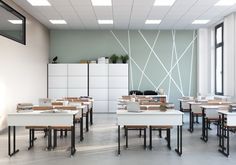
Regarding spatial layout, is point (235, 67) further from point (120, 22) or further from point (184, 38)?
point (120, 22)

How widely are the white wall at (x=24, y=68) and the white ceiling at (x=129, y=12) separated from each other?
0.67 meters

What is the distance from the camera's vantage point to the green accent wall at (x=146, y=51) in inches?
469

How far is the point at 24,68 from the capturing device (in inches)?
349

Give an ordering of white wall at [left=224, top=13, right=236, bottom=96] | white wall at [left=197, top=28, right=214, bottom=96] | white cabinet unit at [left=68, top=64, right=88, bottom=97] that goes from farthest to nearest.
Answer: white wall at [left=197, top=28, right=214, bottom=96] < white cabinet unit at [left=68, top=64, right=88, bottom=97] < white wall at [left=224, top=13, right=236, bottom=96]

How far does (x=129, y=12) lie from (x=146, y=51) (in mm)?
3202

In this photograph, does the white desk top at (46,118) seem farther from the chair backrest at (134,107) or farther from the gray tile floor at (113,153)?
the chair backrest at (134,107)

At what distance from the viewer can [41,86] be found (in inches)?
420

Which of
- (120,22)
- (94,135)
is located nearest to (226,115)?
(94,135)

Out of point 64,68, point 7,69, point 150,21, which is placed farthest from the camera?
point 64,68

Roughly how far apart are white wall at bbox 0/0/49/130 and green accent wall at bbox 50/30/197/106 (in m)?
1.01

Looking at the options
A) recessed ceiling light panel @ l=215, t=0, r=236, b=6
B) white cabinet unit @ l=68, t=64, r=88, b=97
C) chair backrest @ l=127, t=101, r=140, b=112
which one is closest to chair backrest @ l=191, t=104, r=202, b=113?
chair backrest @ l=127, t=101, r=140, b=112

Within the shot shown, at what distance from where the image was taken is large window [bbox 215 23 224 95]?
10680 millimetres

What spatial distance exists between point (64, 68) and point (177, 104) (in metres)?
4.93

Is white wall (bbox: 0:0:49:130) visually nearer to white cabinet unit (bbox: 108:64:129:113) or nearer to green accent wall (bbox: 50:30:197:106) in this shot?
green accent wall (bbox: 50:30:197:106)
